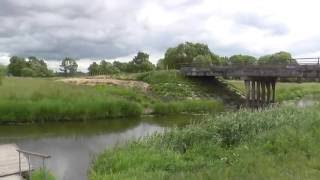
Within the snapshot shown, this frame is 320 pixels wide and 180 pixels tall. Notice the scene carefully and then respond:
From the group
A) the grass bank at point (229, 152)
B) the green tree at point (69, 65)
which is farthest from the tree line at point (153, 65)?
the grass bank at point (229, 152)

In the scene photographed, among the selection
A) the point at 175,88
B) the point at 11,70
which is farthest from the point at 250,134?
the point at 11,70

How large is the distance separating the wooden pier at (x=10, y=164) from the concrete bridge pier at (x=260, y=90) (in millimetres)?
39990

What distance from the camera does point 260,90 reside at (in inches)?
2346

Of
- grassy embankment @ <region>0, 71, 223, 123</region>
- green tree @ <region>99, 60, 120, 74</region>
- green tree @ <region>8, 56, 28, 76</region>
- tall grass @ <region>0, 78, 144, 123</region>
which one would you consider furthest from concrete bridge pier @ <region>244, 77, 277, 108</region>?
green tree @ <region>8, 56, 28, 76</region>

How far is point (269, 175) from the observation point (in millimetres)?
13641

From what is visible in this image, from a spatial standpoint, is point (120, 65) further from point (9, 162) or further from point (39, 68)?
point (9, 162)

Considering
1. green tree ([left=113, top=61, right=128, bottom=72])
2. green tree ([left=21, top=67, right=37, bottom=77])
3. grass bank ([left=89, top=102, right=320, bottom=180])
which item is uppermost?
green tree ([left=113, top=61, right=128, bottom=72])

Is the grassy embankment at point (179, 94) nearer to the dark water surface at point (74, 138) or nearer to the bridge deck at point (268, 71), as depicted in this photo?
the bridge deck at point (268, 71)

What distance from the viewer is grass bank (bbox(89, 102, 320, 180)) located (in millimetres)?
14836

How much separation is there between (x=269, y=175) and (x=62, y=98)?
36.3 m

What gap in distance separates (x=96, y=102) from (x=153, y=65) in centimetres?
7324

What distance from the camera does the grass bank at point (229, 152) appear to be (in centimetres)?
1484

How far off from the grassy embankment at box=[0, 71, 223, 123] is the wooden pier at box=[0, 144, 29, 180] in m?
19.3

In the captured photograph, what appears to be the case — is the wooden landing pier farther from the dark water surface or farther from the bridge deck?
the bridge deck
